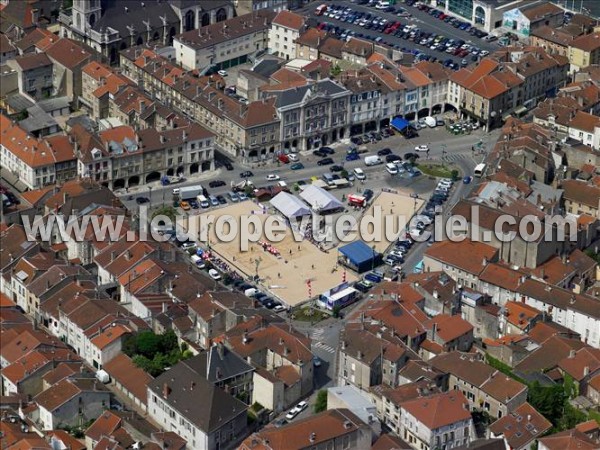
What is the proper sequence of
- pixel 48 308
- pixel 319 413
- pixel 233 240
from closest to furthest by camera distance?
pixel 319 413 → pixel 48 308 → pixel 233 240

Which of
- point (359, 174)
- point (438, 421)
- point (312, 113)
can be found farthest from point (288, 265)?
point (438, 421)

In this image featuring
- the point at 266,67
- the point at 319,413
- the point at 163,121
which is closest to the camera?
the point at 319,413

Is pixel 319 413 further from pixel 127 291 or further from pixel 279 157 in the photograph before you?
pixel 279 157

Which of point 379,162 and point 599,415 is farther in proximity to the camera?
point 379,162

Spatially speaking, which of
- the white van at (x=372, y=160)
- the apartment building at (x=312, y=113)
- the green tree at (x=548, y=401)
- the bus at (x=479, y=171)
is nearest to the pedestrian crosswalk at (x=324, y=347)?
the green tree at (x=548, y=401)

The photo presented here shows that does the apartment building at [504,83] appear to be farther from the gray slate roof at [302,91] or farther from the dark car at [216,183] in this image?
the dark car at [216,183]

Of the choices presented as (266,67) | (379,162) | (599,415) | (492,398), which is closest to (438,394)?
(492,398)

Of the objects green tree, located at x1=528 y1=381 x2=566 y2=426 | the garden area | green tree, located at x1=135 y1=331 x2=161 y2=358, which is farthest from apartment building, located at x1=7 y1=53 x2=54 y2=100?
green tree, located at x1=528 y1=381 x2=566 y2=426
